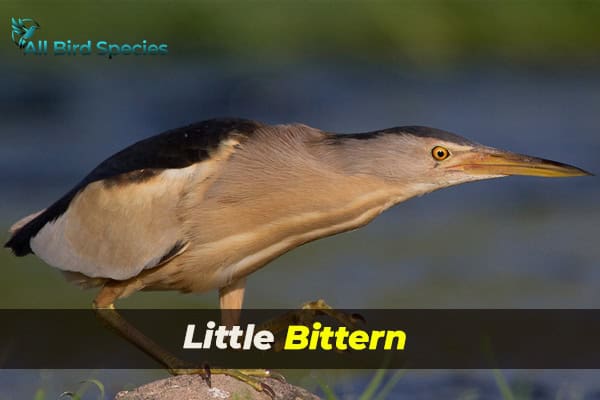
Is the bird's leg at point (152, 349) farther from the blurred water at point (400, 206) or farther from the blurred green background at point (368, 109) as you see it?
the blurred green background at point (368, 109)

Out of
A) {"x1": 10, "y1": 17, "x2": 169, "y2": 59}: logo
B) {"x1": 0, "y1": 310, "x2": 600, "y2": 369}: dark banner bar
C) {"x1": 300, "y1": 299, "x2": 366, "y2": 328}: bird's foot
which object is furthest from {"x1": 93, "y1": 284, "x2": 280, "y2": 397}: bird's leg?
{"x1": 10, "y1": 17, "x2": 169, "y2": 59}: logo

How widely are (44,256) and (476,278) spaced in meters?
3.40

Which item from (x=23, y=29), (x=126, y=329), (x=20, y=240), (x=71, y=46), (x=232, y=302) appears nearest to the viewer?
(x=126, y=329)

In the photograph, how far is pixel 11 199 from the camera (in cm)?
835

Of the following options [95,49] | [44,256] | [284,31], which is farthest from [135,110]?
[44,256]

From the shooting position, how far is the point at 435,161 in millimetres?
4145

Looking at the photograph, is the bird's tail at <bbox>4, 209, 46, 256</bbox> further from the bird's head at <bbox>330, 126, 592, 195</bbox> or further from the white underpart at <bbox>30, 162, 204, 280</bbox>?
the bird's head at <bbox>330, 126, 592, 195</bbox>

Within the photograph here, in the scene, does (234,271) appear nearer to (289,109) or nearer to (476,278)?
(476,278)

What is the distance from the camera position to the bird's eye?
4.14 metres

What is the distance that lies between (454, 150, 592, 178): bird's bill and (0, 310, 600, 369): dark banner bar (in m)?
2.01

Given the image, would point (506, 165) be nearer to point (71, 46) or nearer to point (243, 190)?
point (243, 190)

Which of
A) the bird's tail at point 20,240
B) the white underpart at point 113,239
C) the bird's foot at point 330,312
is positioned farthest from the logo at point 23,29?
the bird's foot at point 330,312

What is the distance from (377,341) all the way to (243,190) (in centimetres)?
215

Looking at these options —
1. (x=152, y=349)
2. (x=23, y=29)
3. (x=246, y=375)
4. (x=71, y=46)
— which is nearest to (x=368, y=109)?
(x=71, y=46)
